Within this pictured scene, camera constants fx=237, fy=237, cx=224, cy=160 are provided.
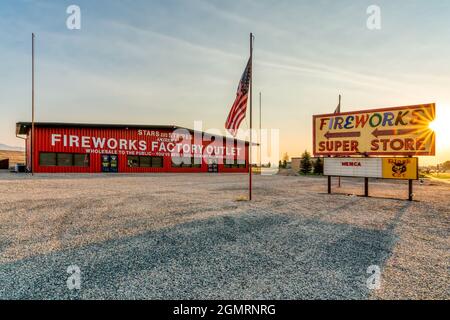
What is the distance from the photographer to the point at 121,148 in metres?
31.5

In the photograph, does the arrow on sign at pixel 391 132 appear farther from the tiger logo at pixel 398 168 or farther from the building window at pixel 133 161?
the building window at pixel 133 161

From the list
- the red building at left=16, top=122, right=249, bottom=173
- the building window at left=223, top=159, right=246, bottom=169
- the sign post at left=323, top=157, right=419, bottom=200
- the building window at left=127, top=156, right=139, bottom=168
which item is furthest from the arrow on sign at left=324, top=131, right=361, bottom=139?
the building window at left=223, top=159, right=246, bottom=169

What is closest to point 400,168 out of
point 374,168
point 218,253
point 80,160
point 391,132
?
point 374,168

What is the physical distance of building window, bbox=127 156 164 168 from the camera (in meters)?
32.2

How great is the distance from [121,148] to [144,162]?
3.51 metres

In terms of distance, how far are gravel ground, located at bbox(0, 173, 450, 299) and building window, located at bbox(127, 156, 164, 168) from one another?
2402 centimetres

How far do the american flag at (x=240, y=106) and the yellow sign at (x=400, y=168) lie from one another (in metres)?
8.80

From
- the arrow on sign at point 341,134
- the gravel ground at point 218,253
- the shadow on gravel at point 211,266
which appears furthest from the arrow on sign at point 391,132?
the shadow on gravel at point 211,266

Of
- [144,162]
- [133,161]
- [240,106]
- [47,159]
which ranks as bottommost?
[144,162]

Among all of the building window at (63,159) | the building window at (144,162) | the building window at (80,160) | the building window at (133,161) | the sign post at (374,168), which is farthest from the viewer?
the building window at (144,162)

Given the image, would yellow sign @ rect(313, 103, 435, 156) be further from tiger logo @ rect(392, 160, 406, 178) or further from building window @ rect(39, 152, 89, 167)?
building window @ rect(39, 152, 89, 167)

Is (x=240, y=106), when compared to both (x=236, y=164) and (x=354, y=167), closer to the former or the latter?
(x=354, y=167)

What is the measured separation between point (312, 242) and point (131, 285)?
3.90m

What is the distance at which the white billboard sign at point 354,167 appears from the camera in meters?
13.3
